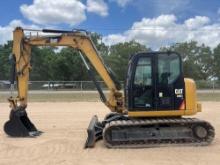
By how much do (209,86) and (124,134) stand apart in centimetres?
3461

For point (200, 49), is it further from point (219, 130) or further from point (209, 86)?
point (219, 130)

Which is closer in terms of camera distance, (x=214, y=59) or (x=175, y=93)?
(x=175, y=93)

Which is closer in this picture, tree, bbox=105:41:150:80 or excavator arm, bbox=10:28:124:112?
excavator arm, bbox=10:28:124:112

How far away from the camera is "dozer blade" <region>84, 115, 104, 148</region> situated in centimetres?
1242

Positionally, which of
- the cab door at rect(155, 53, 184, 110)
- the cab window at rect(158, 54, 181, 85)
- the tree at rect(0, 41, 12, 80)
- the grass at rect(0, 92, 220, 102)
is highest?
the tree at rect(0, 41, 12, 80)

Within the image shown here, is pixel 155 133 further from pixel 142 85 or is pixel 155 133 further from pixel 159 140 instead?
pixel 142 85

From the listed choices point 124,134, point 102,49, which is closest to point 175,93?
point 124,134

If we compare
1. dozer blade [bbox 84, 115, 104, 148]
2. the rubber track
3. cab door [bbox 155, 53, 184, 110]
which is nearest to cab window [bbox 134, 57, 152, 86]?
cab door [bbox 155, 53, 184, 110]

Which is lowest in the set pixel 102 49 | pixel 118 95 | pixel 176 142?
pixel 176 142

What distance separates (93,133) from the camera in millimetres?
12648

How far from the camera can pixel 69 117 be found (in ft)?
67.5

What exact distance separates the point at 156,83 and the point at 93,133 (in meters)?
2.17

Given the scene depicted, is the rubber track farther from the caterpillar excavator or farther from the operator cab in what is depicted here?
the operator cab

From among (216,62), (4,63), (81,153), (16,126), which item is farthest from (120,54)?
(81,153)
